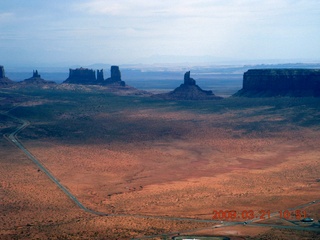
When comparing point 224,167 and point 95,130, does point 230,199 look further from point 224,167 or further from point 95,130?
point 95,130

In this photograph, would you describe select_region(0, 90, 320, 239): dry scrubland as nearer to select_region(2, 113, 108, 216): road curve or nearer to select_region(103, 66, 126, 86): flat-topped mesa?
select_region(2, 113, 108, 216): road curve

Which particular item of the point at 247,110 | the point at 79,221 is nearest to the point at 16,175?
the point at 79,221
